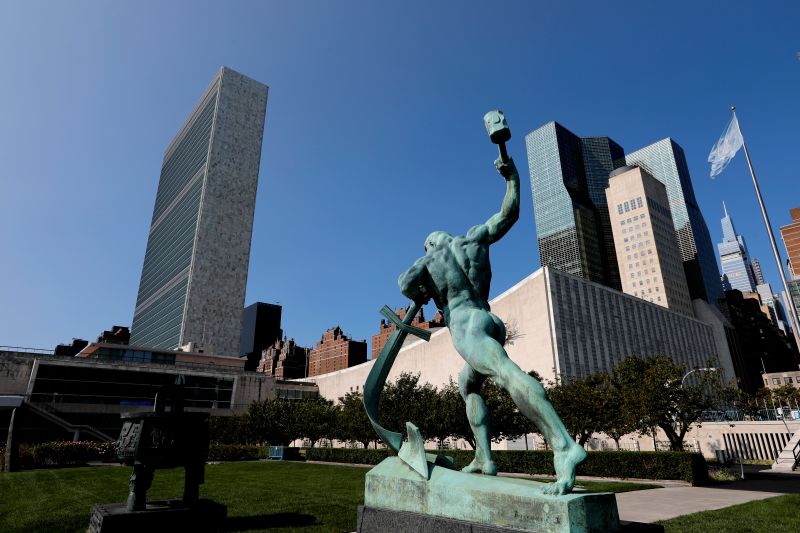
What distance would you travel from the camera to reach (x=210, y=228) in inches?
3789

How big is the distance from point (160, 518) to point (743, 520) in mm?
10590

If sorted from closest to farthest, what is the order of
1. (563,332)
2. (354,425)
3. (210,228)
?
(354,425)
(563,332)
(210,228)

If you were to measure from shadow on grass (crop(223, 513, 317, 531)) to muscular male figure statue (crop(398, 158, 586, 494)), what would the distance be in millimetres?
4836

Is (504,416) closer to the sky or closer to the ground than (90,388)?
closer to the ground

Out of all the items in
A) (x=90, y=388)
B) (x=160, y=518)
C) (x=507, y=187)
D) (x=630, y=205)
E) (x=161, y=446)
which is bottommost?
(x=160, y=518)

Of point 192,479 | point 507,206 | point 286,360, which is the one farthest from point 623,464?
point 286,360

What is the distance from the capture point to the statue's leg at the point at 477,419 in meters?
5.22

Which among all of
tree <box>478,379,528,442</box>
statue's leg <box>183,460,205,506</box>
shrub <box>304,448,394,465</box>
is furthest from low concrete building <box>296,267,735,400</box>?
statue's leg <box>183,460,205,506</box>

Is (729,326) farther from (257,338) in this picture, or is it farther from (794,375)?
(257,338)

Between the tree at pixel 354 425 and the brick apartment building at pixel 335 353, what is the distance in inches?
3954

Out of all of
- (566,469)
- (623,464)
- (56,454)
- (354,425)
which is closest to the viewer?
→ (566,469)

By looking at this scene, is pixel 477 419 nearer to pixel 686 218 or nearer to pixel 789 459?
pixel 789 459

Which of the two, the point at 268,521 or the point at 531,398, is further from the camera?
the point at 268,521

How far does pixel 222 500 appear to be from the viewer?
11.9 metres
